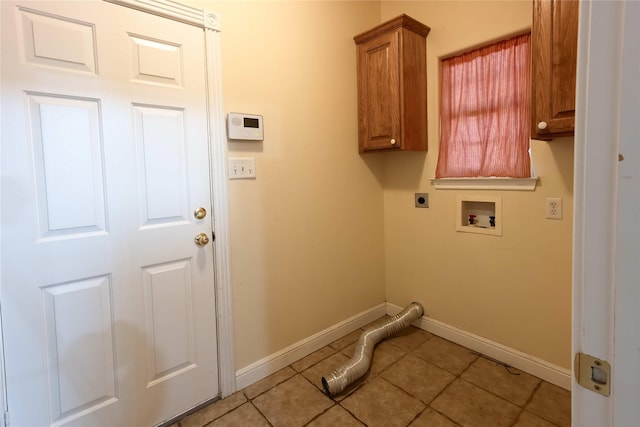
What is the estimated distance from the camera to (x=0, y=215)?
1229 mm

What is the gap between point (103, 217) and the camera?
1453 mm

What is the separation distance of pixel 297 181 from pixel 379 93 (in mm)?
902

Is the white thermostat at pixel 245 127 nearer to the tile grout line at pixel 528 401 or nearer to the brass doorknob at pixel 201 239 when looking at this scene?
the brass doorknob at pixel 201 239

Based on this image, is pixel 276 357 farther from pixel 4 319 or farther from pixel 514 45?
pixel 514 45

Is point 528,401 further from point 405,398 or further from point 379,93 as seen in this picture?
point 379,93

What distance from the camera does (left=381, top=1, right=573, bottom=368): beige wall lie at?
1.88 meters

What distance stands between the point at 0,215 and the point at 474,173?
252cm

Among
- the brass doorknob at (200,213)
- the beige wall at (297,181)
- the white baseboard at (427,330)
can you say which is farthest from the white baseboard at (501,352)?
the brass doorknob at (200,213)

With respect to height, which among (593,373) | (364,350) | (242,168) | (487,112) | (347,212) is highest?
(487,112)

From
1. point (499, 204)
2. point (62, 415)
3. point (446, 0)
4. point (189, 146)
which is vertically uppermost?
point (446, 0)

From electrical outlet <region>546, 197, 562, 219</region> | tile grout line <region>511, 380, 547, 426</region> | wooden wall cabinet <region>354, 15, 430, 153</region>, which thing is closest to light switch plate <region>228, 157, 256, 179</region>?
wooden wall cabinet <region>354, 15, 430, 153</region>

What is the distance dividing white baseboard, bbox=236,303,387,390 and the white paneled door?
254 mm

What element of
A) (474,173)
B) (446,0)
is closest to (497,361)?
(474,173)

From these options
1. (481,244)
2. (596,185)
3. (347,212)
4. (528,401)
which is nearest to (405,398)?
(528,401)
